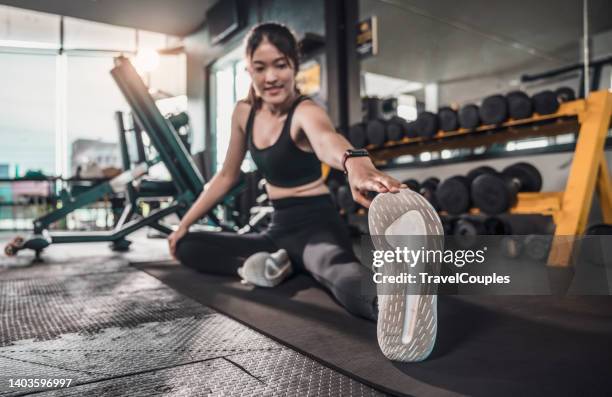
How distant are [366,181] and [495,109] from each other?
1.55 m

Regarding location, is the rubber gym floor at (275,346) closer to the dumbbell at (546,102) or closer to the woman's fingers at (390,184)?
the woman's fingers at (390,184)

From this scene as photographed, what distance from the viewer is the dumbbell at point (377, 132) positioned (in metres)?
2.51

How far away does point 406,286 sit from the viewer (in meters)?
0.64

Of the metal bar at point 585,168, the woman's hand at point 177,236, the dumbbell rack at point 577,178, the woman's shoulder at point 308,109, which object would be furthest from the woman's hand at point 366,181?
the metal bar at point 585,168

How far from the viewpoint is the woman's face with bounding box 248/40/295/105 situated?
1333 mm

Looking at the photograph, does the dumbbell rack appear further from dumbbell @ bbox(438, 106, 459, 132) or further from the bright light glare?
the bright light glare

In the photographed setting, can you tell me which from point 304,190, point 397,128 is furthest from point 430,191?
point 304,190

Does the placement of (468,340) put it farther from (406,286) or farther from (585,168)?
(585,168)

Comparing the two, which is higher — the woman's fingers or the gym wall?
the gym wall

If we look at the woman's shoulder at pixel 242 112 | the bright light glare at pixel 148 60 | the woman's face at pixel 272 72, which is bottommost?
the woman's shoulder at pixel 242 112

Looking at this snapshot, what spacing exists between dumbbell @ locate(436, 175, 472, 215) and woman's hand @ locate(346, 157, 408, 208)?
1.23 m

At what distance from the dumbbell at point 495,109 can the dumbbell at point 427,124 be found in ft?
0.87

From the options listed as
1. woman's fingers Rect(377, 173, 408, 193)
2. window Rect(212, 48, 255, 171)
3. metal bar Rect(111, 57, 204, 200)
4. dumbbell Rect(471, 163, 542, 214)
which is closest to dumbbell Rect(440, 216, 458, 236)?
dumbbell Rect(471, 163, 542, 214)

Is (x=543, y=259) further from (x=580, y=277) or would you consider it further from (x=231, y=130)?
(x=231, y=130)
